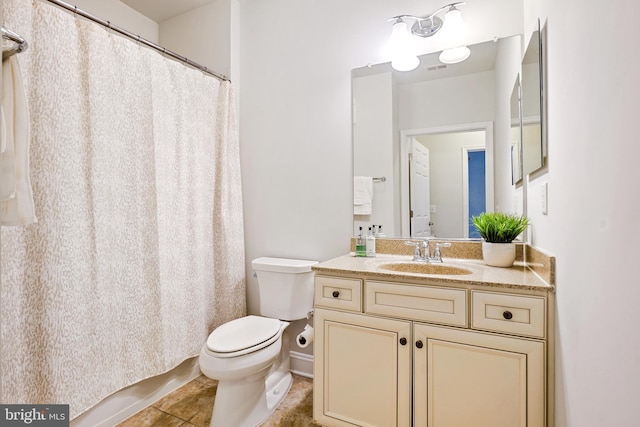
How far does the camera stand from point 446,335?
1.30 m

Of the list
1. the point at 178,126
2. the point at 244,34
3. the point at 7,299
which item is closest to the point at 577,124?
the point at 178,126

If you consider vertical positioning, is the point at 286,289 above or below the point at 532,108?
below

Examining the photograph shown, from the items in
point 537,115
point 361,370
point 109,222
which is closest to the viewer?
point 537,115

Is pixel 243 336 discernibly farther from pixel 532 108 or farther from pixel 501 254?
pixel 532 108

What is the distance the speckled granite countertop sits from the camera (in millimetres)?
1224

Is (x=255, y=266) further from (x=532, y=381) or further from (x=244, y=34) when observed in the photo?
(x=244, y=34)

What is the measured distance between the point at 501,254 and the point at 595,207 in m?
0.77

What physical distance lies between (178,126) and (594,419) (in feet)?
7.01

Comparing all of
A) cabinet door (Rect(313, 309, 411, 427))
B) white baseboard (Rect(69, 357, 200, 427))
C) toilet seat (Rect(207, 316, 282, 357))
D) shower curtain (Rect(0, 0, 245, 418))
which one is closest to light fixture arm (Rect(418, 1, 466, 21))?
shower curtain (Rect(0, 0, 245, 418))

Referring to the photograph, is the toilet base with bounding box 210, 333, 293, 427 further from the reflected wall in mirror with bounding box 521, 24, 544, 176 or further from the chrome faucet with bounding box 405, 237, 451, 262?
the reflected wall in mirror with bounding box 521, 24, 544, 176

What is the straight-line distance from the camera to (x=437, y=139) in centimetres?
186

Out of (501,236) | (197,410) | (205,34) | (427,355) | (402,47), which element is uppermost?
(205,34)

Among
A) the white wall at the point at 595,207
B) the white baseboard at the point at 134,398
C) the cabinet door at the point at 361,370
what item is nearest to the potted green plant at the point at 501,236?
the white wall at the point at 595,207

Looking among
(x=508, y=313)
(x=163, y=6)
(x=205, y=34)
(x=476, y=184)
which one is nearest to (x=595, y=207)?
(x=508, y=313)
